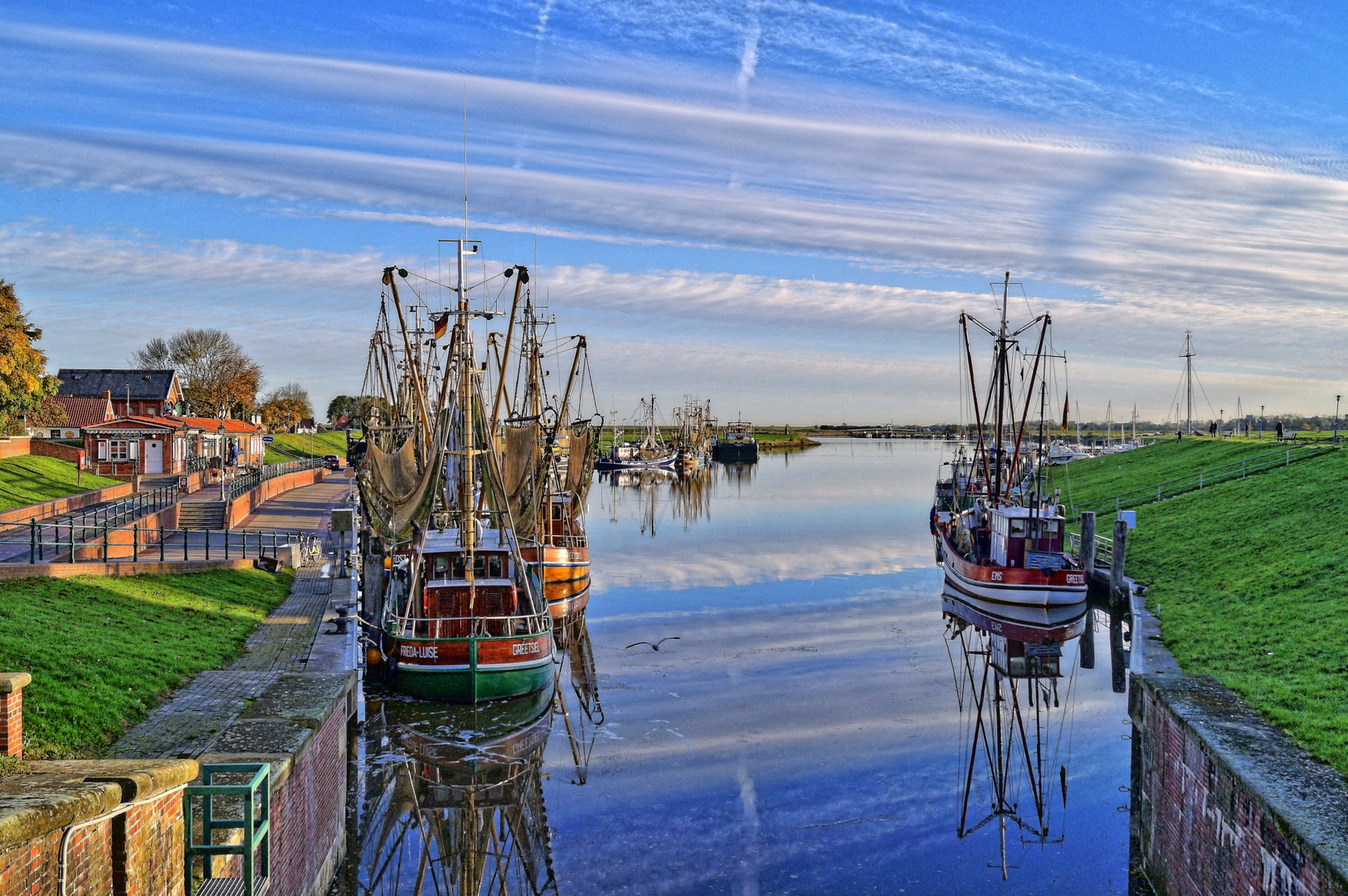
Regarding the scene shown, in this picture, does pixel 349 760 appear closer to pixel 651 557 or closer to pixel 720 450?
pixel 651 557

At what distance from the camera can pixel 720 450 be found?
187m

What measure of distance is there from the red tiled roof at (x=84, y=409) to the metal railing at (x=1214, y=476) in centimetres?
7392

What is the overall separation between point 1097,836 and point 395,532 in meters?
22.5

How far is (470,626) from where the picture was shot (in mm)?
25906

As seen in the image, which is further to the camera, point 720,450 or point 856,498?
point 720,450

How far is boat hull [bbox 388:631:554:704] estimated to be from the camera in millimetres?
23453

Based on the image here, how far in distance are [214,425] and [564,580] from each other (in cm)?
6259

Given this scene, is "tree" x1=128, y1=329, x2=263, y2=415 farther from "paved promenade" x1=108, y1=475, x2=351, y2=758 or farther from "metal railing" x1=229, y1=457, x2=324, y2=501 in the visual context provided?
"paved promenade" x1=108, y1=475, x2=351, y2=758

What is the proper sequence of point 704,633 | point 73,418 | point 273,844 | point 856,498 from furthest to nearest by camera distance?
point 856,498 → point 73,418 → point 704,633 → point 273,844

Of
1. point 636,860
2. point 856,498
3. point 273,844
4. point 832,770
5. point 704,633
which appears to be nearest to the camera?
point 273,844

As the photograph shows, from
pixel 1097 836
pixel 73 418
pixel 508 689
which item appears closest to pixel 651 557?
pixel 508 689

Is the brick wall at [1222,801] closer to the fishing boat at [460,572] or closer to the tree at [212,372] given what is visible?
the fishing boat at [460,572]

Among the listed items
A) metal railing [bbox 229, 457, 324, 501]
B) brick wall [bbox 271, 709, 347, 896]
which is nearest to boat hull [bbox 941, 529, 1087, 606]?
brick wall [bbox 271, 709, 347, 896]

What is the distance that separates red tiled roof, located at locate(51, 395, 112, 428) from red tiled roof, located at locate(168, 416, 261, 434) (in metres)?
6.27
